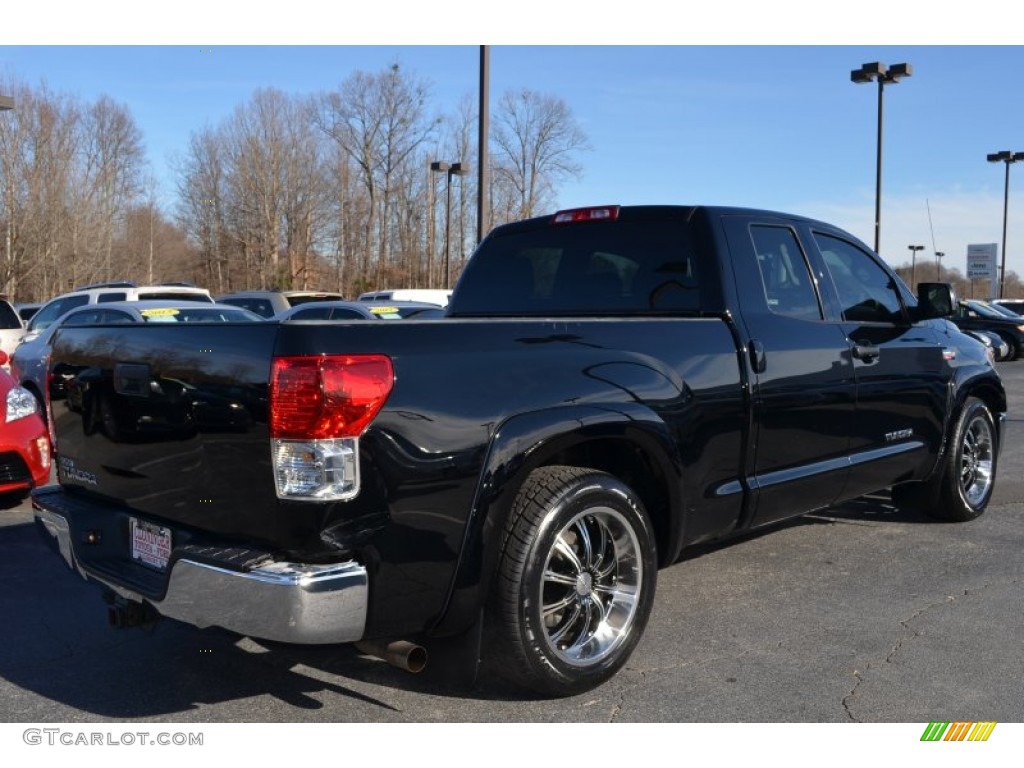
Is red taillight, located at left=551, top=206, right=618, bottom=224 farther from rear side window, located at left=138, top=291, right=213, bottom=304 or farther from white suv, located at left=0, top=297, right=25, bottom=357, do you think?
rear side window, located at left=138, top=291, right=213, bottom=304

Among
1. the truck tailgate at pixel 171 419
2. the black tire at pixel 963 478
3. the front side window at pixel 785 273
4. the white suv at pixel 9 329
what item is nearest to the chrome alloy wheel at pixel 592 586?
the truck tailgate at pixel 171 419

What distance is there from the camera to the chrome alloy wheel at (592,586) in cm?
373

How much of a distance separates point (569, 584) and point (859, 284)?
9.28 ft

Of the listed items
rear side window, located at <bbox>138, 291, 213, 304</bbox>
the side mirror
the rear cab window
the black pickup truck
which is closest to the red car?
the black pickup truck

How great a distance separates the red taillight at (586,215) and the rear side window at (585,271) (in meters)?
0.03

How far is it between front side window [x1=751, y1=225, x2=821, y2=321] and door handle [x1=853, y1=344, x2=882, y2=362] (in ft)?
1.00

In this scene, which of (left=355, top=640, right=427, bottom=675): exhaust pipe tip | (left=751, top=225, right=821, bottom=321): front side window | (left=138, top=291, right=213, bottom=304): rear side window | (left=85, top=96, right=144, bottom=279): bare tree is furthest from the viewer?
(left=85, top=96, right=144, bottom=279): bare tree

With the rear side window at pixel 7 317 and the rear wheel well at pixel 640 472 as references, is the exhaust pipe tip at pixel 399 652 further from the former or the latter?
the rear side window at pixel 7 317

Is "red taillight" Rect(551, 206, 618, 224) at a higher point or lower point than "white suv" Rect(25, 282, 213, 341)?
higher

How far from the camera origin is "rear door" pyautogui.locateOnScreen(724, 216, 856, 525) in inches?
179

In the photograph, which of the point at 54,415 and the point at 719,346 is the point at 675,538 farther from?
→ the point at 54,415

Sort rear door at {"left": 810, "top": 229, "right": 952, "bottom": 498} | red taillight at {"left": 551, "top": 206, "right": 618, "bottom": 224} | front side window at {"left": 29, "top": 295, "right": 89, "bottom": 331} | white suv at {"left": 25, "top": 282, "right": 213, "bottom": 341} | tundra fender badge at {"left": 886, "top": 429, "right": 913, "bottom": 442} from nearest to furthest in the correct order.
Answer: red taillight at {"left": 551, "top": 206, "right": 618, "bottom": 224} → rear door at {"left": 810, "top": 229, "right": 952, "bottom": 498} → tundra fender badge at {"left": 886, "top": 429, "right": 913, "bottom": 442} → front side window at {"left": 29, "top": 295, "right": 89, "bottom": 331} → white suv at {"left": 25, "top": 282, "right": 213, "bottom": 341}

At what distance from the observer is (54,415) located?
13.4 feet

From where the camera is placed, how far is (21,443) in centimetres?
638
